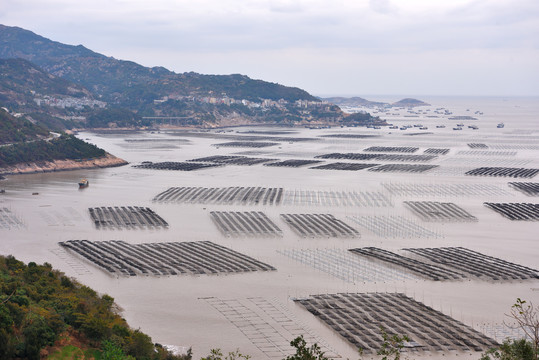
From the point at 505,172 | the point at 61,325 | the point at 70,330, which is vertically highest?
the point at 505,172

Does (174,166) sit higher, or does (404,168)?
(404,168)

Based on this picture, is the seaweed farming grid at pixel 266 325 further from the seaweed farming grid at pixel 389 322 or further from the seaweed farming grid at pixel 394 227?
the seaweed farming grid at pixel 394 227

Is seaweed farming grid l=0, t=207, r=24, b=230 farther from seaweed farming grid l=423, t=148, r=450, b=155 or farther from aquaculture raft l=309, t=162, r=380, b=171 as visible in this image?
seaweed farming grid l=423, t=148, r=450, b=155

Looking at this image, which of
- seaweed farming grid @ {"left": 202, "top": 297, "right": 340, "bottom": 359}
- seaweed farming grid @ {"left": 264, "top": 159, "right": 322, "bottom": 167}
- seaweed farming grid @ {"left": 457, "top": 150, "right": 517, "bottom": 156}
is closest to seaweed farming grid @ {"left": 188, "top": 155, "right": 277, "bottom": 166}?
seaweed farming grid @ {"left": 264, "top": 159, "right": 322, "bottom": 167}

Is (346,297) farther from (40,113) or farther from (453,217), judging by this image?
(40,113)

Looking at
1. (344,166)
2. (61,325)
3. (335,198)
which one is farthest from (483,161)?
(61,325)

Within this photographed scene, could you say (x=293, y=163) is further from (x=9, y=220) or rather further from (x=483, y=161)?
(x=9, y=220)

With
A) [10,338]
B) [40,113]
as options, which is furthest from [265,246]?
[40,113]
